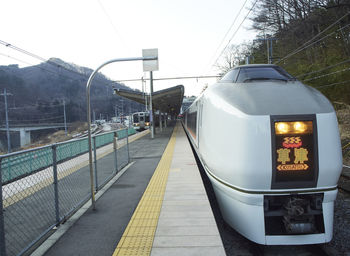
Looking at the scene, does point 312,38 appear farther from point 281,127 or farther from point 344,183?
point 281,127

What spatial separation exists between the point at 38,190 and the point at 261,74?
13.9 feet

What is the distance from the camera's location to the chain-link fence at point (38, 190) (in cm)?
311

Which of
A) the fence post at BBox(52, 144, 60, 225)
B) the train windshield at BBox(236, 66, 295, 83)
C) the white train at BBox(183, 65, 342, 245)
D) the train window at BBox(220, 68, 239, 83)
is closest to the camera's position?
the white train at BBox(183, 65, 342, 245)

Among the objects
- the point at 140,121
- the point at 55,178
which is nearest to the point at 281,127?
the point at 55,178

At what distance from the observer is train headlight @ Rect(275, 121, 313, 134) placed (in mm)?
3514

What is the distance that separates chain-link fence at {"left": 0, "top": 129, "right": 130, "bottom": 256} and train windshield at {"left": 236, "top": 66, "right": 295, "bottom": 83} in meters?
3.39

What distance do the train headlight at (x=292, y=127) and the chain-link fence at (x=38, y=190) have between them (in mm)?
3303

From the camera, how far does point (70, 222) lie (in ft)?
13.9

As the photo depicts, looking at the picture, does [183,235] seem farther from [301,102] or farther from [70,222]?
[301,102]

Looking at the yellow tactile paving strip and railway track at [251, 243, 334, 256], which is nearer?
the yellow tactile paving strip

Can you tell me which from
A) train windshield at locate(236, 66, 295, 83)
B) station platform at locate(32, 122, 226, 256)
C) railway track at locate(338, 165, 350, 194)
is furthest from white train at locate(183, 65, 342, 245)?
railway track at locate(338, 165, 350, 194)

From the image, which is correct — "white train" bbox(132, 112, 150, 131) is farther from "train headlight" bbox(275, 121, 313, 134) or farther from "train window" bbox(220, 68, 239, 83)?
"train headlight" bbox(275, 121, 313, 134)

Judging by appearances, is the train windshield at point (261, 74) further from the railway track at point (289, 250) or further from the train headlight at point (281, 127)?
the railway track at point (289, 250)

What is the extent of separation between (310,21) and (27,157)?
21.0m
